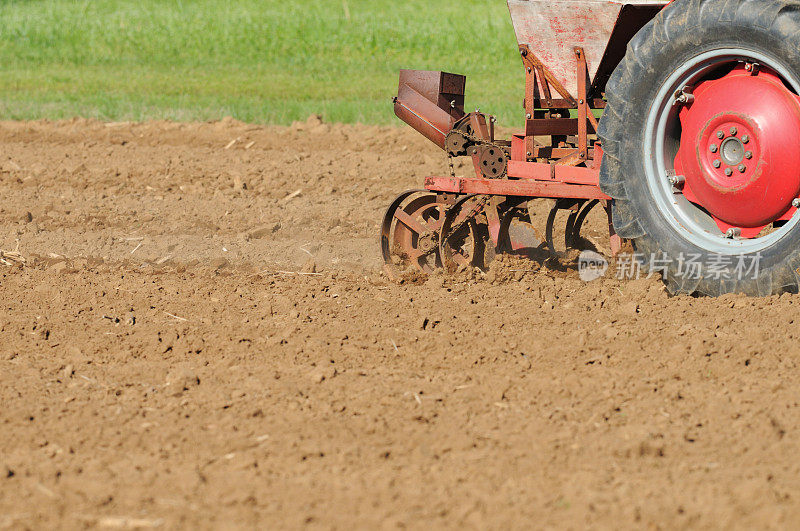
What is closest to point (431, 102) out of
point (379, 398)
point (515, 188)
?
point (515, 188)

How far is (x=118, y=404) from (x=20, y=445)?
0.42 meters

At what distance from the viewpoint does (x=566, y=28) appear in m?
5.11

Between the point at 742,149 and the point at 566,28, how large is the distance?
50.7 inches

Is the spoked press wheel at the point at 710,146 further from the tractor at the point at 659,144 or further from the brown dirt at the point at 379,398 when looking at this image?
the brown dirt at the point at 379,398

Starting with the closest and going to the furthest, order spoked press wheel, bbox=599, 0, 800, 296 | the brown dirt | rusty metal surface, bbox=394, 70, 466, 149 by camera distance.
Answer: the brown dirt, spoked press wheel, bbox=599, 0, 800, 296, rusty metal surface, bbox=394, 70, 466, 149

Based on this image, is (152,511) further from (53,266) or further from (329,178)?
A: (329,178)

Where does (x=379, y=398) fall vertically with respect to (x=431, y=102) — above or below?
below

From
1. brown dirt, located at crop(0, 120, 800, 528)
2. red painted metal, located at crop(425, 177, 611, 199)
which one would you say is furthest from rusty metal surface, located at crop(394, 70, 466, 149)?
brown dirt, located at crop(0, 120, 800, 528)

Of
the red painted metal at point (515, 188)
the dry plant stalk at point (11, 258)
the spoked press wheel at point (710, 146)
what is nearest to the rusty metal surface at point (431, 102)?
the red painted metal at point (515, 188)

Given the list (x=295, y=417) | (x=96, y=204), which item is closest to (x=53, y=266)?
(x=96, y=204)

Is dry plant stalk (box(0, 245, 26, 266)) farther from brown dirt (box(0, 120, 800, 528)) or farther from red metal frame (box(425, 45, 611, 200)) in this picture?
red metal frame (box(425, 45, 611, 200))

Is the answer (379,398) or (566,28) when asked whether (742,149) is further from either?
(379,398)

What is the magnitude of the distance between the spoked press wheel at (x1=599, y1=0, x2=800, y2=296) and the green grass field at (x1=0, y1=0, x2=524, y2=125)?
5.43 meters

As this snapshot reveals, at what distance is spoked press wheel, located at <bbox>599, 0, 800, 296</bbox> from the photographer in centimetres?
404
